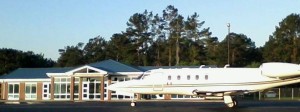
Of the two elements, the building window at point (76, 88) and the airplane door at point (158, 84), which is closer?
the airplane door at point (158, 84)

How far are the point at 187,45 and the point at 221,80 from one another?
250 ft

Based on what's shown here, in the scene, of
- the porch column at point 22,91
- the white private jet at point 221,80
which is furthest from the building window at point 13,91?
the white private jet at point 221,80

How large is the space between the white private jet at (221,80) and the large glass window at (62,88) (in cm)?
2631

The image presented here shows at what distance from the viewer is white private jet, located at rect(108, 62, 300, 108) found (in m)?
30.9

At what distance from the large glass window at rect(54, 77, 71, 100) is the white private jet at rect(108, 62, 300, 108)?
26313mm

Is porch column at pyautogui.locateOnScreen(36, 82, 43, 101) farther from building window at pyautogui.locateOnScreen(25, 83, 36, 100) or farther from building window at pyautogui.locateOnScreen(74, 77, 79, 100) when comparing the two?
building window at pyautogui.locateOnScreen(74, 77, 79, 100)

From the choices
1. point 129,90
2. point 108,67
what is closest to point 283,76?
point 129,90

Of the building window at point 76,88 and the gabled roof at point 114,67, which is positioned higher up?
the gabled roof at point 114,67

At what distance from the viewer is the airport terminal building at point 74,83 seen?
57.2 meters

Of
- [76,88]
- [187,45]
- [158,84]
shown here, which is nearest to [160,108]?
[158,84]

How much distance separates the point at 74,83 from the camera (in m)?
58.8

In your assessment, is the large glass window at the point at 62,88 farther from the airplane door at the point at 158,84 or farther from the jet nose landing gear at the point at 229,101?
the jet nose landing gear at the point at 229,101

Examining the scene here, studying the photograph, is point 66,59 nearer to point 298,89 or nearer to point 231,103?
point 298,89

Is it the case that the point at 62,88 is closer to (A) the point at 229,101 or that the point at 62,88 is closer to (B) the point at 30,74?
→ (B) the point at 30,74
